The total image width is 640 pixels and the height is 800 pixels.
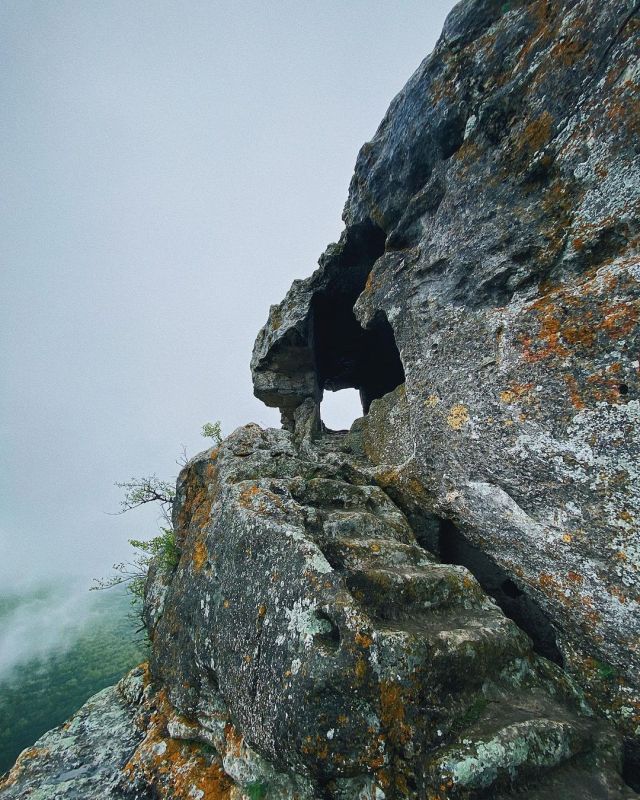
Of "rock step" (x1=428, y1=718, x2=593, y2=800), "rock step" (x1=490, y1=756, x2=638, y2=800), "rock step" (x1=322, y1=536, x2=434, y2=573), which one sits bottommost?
"rock step" (x1=490, y1=756, x2=638, y2=800)

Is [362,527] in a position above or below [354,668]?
above

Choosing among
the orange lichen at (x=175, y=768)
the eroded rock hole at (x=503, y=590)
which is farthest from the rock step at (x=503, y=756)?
the orange lichen at (x=175, y=768)

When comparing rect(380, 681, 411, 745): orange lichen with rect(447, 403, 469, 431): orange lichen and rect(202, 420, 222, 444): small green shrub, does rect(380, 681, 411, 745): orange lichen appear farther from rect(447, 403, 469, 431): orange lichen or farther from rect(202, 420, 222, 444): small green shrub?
rect(202, 420, 222, 444): small green shrub

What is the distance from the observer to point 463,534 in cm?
666

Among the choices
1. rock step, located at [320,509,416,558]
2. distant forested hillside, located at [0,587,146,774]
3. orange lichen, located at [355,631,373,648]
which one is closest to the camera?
orange lichen, located at [355,631,373,648]

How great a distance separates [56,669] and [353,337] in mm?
83068

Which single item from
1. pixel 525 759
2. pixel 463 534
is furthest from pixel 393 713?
pixel 463 534

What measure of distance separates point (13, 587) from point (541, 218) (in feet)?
714

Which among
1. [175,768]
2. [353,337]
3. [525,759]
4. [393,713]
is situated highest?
[353,337]

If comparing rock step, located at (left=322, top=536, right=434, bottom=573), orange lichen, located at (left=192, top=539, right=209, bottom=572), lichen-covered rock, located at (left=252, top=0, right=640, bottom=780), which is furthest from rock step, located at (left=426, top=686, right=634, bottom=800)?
orange lichen, located at (left=192, top=539, right=209, bottom=572)

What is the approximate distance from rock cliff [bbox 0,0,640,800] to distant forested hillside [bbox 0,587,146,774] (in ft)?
70.7

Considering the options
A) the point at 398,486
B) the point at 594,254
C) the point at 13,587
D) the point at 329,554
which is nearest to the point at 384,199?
the point at 594,254

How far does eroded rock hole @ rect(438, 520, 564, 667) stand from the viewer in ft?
20.9

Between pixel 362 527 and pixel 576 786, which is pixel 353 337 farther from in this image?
pixel 576 786
